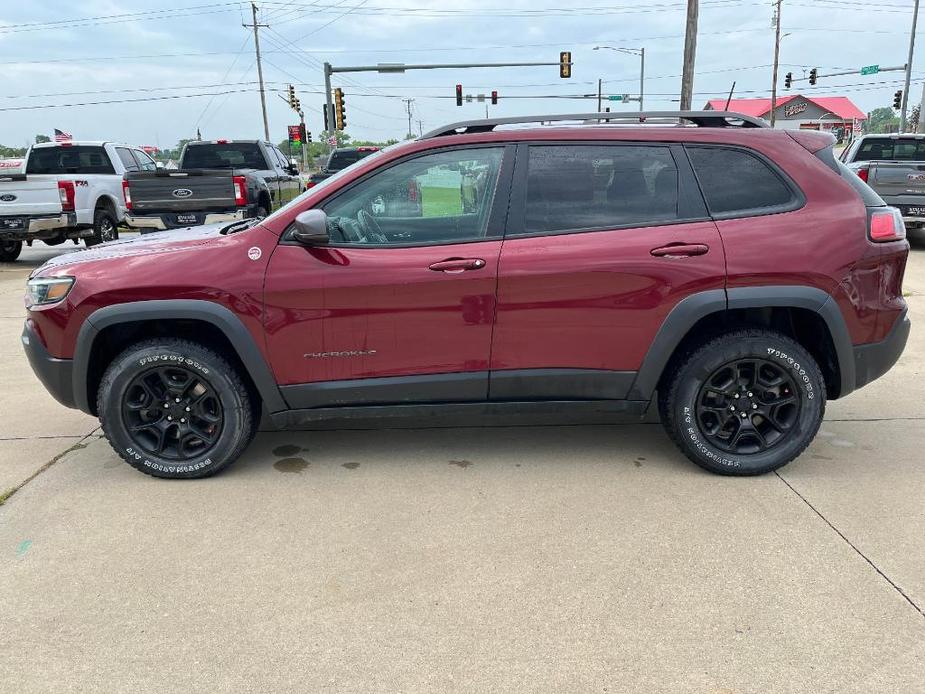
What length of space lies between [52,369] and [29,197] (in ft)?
31.1

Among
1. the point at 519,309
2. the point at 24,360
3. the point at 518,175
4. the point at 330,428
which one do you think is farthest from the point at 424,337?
the point at 24,360

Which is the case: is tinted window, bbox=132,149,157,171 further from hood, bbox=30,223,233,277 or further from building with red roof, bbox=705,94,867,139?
building with red roof, bbox=705,94,867,139

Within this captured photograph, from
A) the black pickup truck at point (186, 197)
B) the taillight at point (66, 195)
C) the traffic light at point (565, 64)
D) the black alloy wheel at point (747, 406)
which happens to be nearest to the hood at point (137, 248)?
the black alloy wheel at point (747, 406)

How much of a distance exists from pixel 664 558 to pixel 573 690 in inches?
35.1

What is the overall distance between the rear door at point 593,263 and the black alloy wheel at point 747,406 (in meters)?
0.44

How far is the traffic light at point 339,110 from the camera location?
105 feet

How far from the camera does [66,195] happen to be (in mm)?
11445

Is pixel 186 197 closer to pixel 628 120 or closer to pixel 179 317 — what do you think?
pixel 179 317

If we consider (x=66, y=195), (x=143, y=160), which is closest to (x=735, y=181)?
(x=66, y=195)

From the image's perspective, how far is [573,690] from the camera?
2.25 metres

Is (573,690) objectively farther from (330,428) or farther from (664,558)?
(330,428)

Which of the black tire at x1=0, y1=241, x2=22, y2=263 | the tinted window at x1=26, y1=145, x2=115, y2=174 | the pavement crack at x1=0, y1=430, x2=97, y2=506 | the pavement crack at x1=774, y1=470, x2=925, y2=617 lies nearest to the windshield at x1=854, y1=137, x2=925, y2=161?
→ the pavement crack at x1=774, y1=470, x2=925, y2=617

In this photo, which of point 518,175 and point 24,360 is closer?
point 518,175

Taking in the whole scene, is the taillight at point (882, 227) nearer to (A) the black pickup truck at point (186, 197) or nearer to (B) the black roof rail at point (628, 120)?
(B) the black roof rail at point (628, 120)
